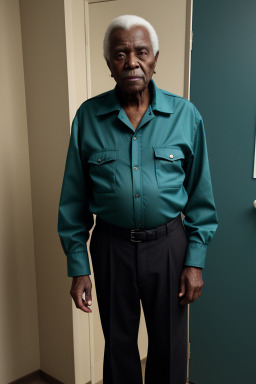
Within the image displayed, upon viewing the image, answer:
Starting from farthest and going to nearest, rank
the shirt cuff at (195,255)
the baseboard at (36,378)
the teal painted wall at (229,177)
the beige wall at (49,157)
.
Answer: the baseboard at (36,378) < the beige wall at (49,157) < the teal painted wall at (229,177) < the shirt cuff at (195,255)

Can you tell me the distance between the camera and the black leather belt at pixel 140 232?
1.18 meters

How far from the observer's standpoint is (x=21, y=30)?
1.77 metres

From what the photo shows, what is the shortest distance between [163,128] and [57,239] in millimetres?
923

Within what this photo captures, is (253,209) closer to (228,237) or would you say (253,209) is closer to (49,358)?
(228,237)

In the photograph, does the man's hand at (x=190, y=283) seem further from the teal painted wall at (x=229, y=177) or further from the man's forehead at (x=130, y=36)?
the man's forehead at (x=130, y=36)

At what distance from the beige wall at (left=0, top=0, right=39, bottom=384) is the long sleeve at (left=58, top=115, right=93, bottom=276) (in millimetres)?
624

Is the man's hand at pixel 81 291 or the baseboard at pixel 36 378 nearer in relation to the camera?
the man's hand at pixel 81 291

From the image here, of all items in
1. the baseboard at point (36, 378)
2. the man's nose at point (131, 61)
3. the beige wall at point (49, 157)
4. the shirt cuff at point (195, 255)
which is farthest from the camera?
the baseboard at point (36, 378)

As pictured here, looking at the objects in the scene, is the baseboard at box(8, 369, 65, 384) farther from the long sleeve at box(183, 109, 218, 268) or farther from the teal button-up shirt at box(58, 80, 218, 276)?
the long sleeve at box(183, 109, 218, 268)

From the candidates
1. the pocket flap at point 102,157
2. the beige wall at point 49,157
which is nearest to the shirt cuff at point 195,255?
the pocket flap at point 102,157

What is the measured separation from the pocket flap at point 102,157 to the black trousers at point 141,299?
0.22 metres

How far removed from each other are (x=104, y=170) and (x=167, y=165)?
0.70 feet

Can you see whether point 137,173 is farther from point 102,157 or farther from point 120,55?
point 120,55

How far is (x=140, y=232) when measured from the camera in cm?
118
